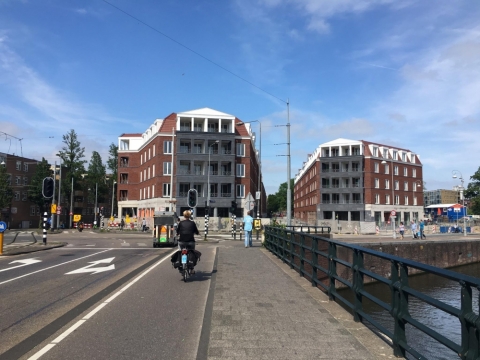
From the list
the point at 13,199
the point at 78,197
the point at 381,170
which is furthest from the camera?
the point at 78,197

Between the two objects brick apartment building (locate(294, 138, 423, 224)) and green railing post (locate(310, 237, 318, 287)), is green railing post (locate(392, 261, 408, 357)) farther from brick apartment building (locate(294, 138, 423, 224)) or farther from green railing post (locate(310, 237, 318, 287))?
brick apartment building (locate(294, 138, 423, 224))

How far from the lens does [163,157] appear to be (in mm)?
58594

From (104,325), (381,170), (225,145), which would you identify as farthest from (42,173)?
(104,325)

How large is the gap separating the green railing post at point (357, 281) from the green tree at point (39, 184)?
8205 centimetres

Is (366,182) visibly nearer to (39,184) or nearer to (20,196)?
(39,184)

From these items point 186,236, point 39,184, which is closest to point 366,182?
point 39,184

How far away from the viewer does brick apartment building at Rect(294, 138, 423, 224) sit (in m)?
71.9

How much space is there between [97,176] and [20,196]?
1486 centimetres

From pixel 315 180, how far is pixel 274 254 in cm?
6691

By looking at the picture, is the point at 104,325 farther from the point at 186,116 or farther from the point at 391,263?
the point at 186,116

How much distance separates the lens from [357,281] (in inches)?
239

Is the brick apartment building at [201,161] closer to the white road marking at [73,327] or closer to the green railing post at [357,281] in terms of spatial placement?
the white road marking at [73,327]

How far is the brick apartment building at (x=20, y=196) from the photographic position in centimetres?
8150

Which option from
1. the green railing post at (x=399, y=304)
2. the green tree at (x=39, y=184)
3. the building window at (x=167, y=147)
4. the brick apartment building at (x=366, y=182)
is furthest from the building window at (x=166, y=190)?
the green railing post at (x=399, y=304)
